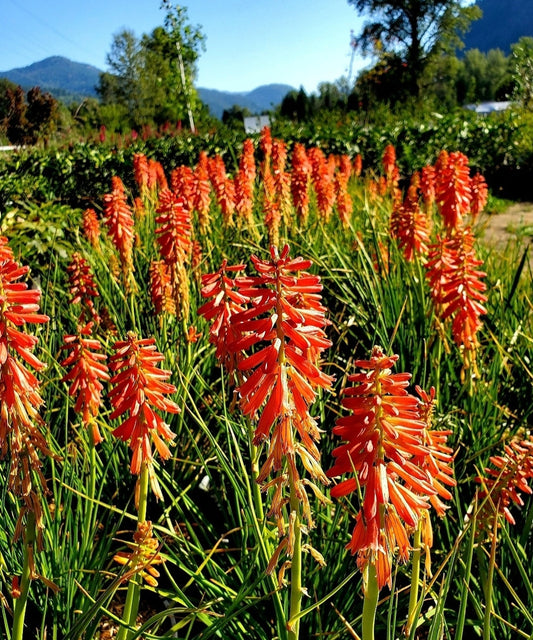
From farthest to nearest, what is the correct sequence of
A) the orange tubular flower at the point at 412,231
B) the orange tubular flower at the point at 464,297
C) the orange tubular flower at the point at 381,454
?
1. the orange tubular flower at the point at 412,231
2. the orange tubular flower at the point at 464,297
3. the orange tubular flower at the point at 381,454

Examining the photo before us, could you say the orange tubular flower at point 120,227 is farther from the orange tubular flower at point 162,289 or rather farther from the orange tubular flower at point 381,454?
the orange tubular flower at point 381,454

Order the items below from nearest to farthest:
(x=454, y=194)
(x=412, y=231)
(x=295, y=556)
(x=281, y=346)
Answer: (x=281, y=346) → (x=295, y=556) → (x=412, y=231) → (x=454, y=194)

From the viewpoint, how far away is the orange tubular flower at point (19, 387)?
1.17m

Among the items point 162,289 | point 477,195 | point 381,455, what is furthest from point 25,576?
point 477,195

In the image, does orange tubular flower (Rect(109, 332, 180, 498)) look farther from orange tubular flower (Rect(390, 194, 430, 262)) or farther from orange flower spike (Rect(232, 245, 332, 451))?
orange tubular flower (Rect(390, 194, 430, 262))

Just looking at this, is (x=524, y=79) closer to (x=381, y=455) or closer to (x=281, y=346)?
(x=281, y=346)

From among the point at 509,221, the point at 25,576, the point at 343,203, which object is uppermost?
the point at 343,203

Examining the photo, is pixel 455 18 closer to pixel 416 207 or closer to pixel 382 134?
pixel 382 134

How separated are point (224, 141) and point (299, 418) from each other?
Answer: 36.9 feet

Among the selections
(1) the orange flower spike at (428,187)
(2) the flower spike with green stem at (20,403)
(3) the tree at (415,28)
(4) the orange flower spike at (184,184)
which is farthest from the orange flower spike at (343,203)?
(3) the tree at (415,28)

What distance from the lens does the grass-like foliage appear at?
41.6 inches

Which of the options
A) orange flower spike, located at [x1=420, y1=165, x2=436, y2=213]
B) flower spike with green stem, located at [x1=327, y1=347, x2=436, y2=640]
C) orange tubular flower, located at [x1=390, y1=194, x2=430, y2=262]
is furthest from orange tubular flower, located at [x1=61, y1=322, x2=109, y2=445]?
orange flower spike, located at [x1=420, y1=165, x2=436, y2=213]

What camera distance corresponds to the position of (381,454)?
36.7 inches

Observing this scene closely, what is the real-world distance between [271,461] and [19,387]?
0.55m
